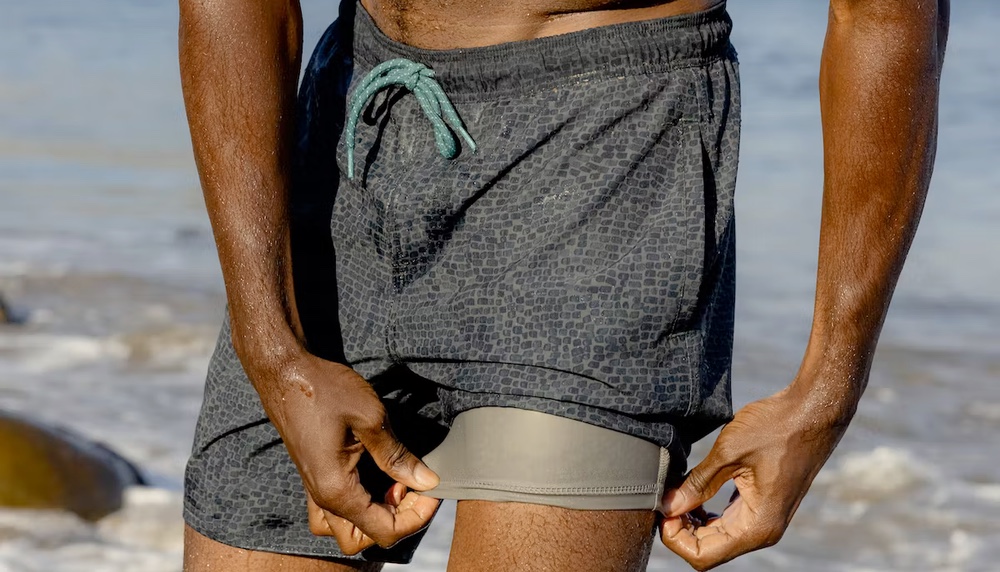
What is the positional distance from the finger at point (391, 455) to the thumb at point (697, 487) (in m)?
0.32

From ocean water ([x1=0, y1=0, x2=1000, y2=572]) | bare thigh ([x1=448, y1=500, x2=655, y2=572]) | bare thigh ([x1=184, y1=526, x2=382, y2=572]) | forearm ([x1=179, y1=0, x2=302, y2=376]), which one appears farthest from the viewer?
ocean water ([x1=0, y1=0, x2=1000, y2=572])

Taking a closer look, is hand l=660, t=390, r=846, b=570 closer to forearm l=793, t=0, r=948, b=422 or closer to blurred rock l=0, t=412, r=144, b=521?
forearm l=793, t=0, r=948, b=422

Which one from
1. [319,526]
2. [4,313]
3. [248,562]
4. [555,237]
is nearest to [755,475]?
[555,237]

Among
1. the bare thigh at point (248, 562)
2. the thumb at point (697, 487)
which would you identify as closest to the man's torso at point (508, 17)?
the thumb at point (697, 487)

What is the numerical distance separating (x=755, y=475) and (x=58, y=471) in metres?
3.01

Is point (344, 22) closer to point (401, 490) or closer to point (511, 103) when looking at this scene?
point (511, 103)

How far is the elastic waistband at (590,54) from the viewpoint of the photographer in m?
1.84

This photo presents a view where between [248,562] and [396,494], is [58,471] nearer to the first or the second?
[248,562]

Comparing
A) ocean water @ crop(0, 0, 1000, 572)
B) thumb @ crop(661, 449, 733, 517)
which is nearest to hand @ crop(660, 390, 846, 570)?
thumb @ crop(661, 449, 733, 517)

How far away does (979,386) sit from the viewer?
6113 mm


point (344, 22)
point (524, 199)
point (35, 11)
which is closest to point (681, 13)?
point (524, 199)

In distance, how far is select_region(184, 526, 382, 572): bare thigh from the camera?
214cm

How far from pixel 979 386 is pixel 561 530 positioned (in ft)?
15.9

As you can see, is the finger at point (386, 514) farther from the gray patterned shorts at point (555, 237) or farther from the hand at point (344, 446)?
the gray patterned shorts at point (555, 237)
